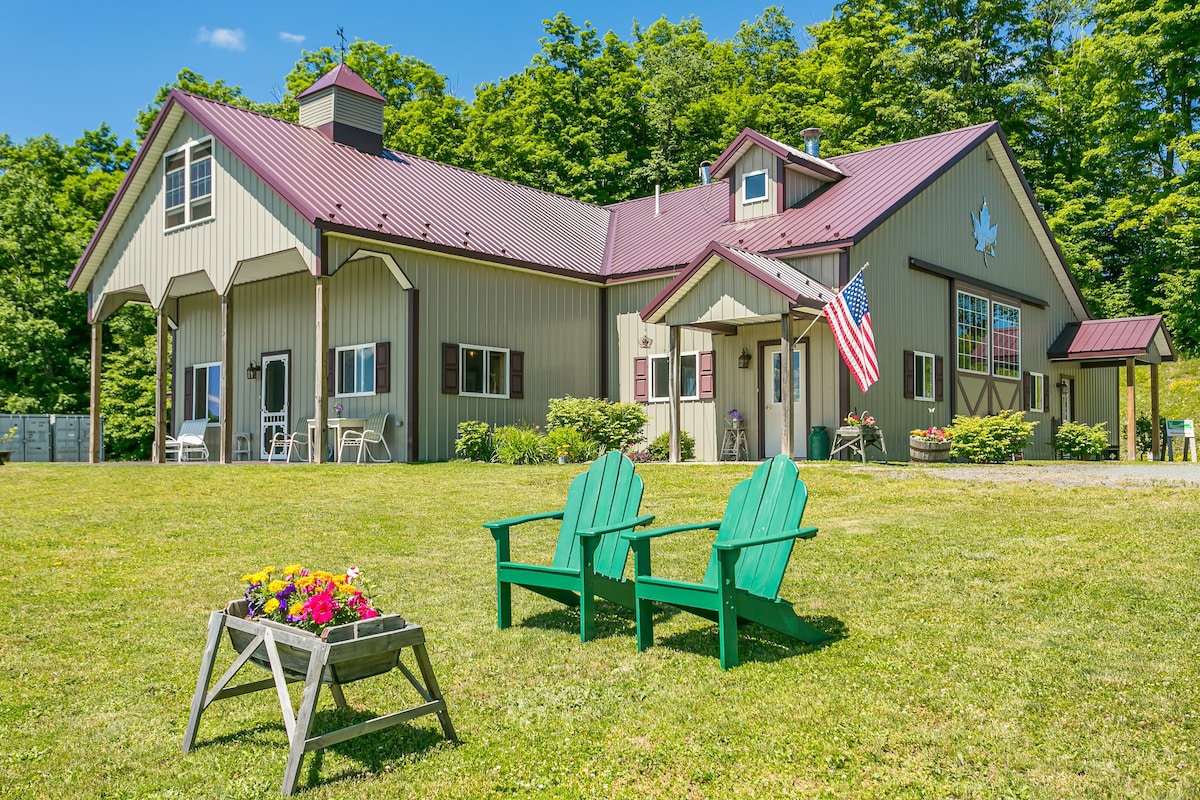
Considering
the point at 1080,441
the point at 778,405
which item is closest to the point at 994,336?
the point at 1080,441

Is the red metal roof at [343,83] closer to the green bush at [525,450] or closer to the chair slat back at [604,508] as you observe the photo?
the green bush at [525,450]

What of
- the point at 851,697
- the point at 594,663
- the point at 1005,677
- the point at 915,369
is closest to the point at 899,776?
the point at 851,697

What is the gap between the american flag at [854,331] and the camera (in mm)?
14352

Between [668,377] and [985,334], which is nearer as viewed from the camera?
[668,377]

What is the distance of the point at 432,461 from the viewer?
17484 millimetres

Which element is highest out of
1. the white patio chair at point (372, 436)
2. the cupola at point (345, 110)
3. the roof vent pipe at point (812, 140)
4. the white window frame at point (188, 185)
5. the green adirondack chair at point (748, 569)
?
the cupola at point (345, 110)

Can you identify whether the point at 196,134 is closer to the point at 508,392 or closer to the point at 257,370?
the point at 257,370

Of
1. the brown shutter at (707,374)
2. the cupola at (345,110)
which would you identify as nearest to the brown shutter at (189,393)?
the cupola at (345,110)

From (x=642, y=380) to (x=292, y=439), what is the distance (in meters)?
6.45

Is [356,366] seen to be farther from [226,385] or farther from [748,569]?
[748,569]

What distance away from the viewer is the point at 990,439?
54.0ft

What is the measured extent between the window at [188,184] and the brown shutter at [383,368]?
164 inches

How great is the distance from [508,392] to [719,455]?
12.9ft

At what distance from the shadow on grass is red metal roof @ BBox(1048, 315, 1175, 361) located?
1934 cm
